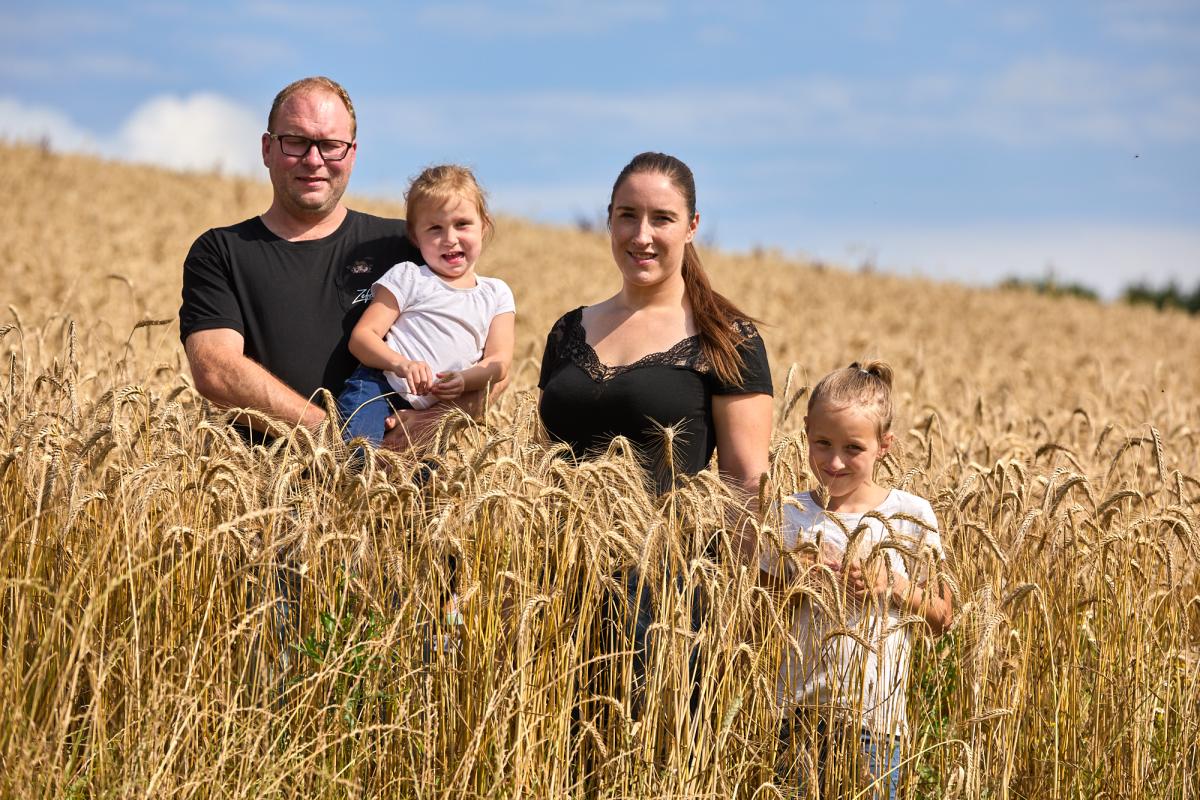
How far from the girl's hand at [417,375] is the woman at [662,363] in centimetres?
48

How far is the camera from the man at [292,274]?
455cm

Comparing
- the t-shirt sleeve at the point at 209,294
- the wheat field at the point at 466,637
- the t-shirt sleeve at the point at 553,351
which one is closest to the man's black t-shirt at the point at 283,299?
the t-shirt sleeve at the point at 209,294

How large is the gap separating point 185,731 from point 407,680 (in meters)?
0.64

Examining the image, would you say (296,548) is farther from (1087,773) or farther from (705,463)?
(1087,773)

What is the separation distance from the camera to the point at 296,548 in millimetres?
3561

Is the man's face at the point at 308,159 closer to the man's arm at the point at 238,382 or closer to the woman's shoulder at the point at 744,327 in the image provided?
the man's arm at the point at 238,382

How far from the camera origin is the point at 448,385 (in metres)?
4.42

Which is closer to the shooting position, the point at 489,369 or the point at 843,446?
the point at 843,446

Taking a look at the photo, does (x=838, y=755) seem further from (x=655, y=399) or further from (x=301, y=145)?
(x=301, y=145)

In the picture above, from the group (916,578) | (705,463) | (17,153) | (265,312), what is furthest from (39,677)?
(17,153)

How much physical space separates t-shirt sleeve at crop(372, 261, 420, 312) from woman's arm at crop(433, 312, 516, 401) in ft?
1.08

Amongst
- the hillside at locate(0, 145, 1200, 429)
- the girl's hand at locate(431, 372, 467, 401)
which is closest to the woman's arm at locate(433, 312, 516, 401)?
the girl's hand at locate(431, 372, 467, 401)

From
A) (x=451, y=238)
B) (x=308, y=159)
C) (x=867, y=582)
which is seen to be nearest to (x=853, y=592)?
(x=867, y=582)

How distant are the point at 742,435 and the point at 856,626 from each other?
0.74m
